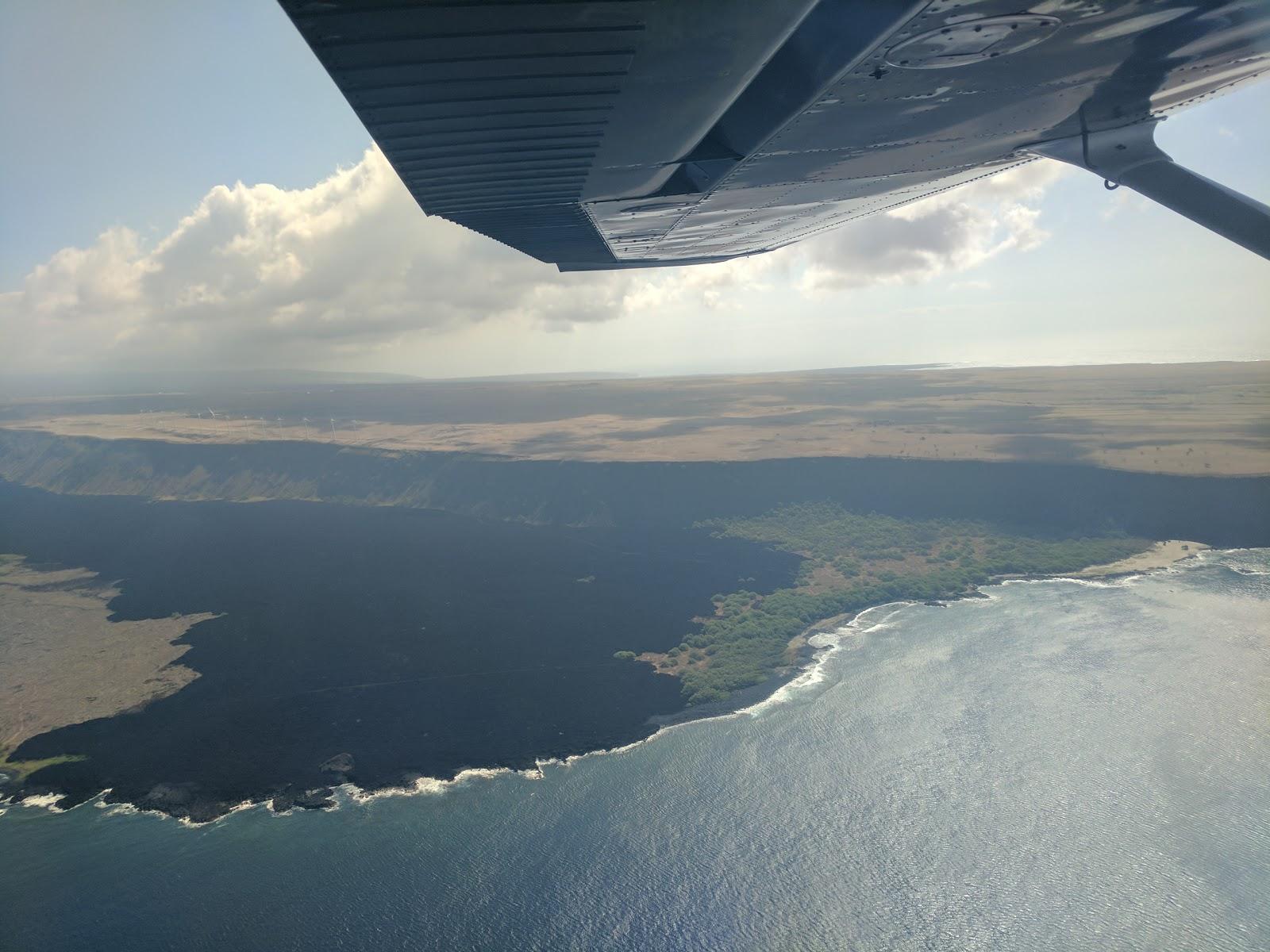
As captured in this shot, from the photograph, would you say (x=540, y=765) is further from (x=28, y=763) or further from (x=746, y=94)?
(x=746, y=94)

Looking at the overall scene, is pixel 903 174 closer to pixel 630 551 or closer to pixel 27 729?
pixel 27 729

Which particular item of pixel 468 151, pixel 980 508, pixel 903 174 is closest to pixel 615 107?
pixel 468 151

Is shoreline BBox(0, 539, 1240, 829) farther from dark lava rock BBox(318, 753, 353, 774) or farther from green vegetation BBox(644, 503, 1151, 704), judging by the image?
dark lava rock BBox(318, 753, 353, 774)

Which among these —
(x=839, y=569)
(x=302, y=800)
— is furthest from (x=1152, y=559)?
(x=302, y=800)

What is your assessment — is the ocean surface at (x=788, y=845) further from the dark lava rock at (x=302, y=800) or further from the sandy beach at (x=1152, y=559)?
the sandy beach at (x=1152, y=559)

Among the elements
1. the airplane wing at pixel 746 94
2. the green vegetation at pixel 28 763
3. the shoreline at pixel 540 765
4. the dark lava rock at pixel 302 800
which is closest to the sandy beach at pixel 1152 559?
the shoreline at pixel 540 765
